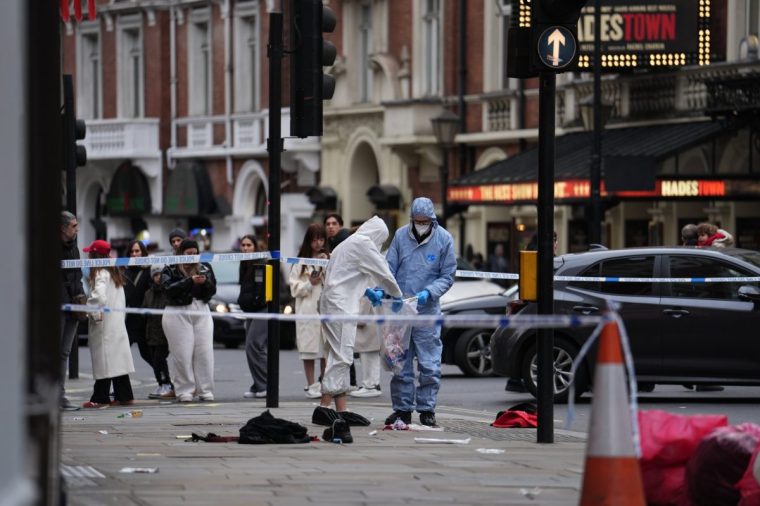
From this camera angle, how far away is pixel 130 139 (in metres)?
50.2

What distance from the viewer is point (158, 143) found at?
50469 mm

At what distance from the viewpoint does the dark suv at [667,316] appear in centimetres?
1611

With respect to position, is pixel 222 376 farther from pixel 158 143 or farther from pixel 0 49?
pixel 158 143

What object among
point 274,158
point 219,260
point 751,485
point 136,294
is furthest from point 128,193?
point 751,485

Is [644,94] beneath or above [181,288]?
above

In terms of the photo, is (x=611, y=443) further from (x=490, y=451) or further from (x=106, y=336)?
(x=106, y=336)

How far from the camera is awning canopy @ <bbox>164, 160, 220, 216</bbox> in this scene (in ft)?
158

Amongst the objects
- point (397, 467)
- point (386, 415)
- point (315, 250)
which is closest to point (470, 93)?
point (315, 250)

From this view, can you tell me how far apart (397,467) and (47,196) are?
4.75 metres

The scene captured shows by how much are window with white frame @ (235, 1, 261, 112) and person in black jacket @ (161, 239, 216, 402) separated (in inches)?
1168

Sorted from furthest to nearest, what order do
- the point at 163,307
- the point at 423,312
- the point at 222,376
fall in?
the point at 222,376, the point at 163,307, the point at 423,312

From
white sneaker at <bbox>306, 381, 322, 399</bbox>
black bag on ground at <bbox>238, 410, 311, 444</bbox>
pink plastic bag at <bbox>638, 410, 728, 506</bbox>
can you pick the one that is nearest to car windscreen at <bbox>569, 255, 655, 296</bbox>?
white sneaker at <bbox>306, 381, 322, 399</bbox>

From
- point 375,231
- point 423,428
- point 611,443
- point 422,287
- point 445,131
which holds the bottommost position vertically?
point 423,428

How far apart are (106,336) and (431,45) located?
24127 mm
